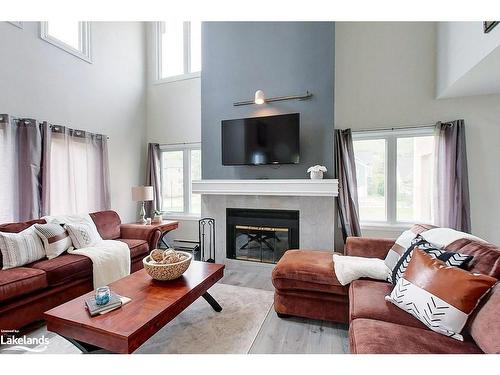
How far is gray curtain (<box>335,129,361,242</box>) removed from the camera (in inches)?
143

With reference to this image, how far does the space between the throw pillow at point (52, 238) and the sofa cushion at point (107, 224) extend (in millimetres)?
612

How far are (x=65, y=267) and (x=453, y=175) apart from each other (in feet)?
15.4

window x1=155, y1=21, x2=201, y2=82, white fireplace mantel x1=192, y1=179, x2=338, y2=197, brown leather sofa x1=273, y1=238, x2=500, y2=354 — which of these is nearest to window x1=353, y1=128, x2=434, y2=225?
white fireplace mantel x1=192, y1=179, x2=338, y2=197

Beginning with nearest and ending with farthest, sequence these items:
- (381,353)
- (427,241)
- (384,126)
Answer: (381,353) → (427,241) → (384,126)

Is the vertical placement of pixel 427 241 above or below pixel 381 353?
above

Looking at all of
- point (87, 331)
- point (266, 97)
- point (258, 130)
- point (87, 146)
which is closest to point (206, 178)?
point (258, 130)

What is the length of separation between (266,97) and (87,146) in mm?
2862

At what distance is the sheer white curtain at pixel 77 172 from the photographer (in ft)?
11.0

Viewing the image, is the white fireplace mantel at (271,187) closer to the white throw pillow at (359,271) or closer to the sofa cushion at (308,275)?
the sofa cushion at (308,275)

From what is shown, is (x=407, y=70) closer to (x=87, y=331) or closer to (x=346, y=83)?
(x=346, y=83)

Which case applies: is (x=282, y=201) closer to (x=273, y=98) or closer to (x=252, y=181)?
(x=252, y=181)

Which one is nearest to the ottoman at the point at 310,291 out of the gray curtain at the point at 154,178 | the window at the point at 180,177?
the window at the point at 180,177
